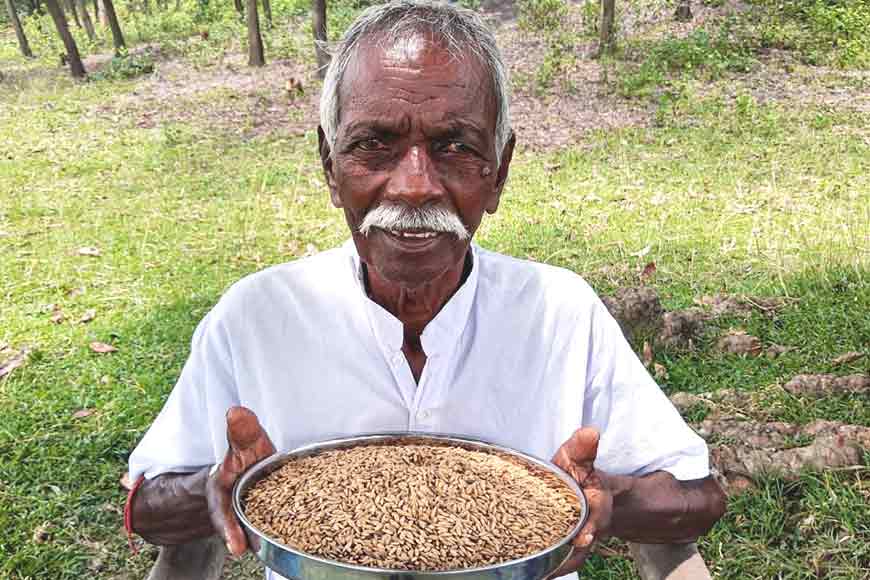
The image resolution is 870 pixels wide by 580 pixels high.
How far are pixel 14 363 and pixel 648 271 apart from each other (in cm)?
336

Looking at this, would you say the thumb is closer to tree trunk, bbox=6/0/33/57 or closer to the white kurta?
the white kurta

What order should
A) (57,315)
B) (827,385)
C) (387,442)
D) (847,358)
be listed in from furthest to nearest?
(57,315)
(847,358)
(827,385)
(387,442)

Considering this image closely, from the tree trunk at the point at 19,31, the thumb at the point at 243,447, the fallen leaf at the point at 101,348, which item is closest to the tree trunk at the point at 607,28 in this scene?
the fallen leaf at the point at 101,348

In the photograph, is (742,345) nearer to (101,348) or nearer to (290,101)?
(101,348)

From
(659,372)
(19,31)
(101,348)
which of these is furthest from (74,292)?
(19,31)

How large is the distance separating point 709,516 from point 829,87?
8.78m

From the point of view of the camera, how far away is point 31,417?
3453mm

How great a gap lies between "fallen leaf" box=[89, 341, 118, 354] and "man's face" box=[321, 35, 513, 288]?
117 inches

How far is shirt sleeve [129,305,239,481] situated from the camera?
62.7 inches

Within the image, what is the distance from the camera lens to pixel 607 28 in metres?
10.5

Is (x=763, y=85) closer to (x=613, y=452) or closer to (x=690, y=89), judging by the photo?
(x=690, y=89)

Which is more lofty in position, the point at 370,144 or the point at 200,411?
the point at 370,144

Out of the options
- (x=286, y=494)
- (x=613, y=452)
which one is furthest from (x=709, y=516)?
(x=286, y=494)

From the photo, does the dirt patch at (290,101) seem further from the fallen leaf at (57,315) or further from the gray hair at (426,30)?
the gray hair at (426,30)
